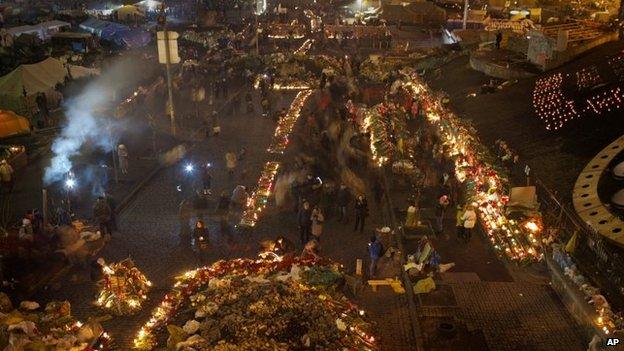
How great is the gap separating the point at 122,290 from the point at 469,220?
900 centimetres

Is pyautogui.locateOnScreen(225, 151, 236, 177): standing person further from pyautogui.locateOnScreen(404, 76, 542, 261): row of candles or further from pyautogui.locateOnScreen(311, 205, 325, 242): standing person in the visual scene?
pyautogui.locateOnScreen(404, 76, 542, 261): row of candles

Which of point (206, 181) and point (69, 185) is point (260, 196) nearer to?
point (206, 181)

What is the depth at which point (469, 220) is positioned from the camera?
1560 cm

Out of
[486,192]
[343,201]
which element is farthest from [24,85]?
[486,192]

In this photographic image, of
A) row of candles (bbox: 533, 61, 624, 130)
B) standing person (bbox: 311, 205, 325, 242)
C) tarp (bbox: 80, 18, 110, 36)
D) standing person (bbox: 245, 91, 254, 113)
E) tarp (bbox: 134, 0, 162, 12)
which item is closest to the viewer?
standing person (bbox: 311, 205, 325, 242)

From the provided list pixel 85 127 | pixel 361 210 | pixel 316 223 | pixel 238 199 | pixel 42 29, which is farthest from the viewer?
pixel 42 29

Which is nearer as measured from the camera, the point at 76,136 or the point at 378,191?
the point at 378,191

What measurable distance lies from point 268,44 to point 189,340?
4127 centimetres

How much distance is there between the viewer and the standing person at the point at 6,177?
781 inches

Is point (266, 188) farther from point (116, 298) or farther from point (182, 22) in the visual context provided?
point (182, 22)

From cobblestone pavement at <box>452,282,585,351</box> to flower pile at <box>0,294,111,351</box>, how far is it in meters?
7.63

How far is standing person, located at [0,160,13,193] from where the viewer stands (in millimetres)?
19844

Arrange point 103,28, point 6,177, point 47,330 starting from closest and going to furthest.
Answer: point 47,330, point 6,177, point 103,28

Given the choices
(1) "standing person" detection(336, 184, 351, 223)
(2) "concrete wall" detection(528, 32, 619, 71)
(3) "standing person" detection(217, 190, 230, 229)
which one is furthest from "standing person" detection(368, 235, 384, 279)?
(2) "concrete wall" detection(528, 32, 619, 71)
